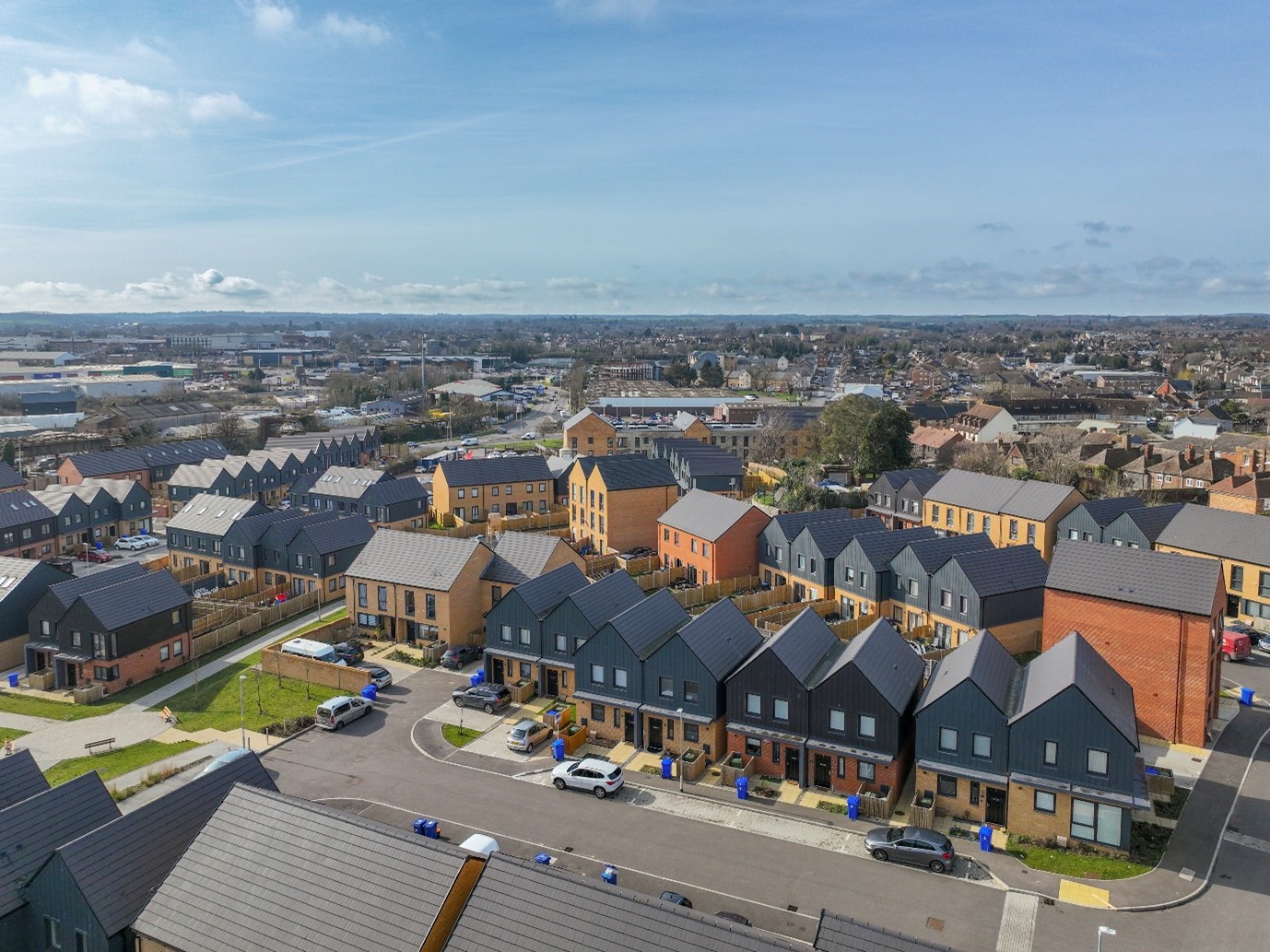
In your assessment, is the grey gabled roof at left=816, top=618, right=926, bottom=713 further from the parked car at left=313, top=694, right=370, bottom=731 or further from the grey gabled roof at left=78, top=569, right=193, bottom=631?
the grey gabled roof at left=78, top=569, right=193, bottom=631

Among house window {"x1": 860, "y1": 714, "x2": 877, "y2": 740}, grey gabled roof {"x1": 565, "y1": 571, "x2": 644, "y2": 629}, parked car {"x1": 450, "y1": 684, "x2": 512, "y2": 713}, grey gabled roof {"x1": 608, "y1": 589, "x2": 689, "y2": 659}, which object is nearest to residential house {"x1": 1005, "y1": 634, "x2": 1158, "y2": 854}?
house window {"x1": 860, "y1": 714, "x2": 877, "y2": 740}

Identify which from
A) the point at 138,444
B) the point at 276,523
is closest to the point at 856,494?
the point at 276,523

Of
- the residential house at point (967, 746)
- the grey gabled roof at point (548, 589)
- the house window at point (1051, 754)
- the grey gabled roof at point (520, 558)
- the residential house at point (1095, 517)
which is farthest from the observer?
the residential house at point (1095, 517)

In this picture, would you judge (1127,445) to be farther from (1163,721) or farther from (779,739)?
(779,739)

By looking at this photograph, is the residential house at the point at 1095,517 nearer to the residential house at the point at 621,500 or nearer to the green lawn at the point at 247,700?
the residential house at the point at 621,500

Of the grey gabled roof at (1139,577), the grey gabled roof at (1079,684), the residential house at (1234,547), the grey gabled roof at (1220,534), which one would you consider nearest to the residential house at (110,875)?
the grey gabled roof at (1079,684)

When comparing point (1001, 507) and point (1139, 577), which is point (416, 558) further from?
point (1001, 507)

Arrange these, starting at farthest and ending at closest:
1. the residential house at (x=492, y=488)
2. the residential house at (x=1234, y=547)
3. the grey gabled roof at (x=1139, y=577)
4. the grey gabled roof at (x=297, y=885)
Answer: the residential house at (x=492, y=488)
the residential house at (x=1234, y=547)
the grey gabled roof at (x=1139, y=577)
the grey gabled roof at (x=297, y=885)
